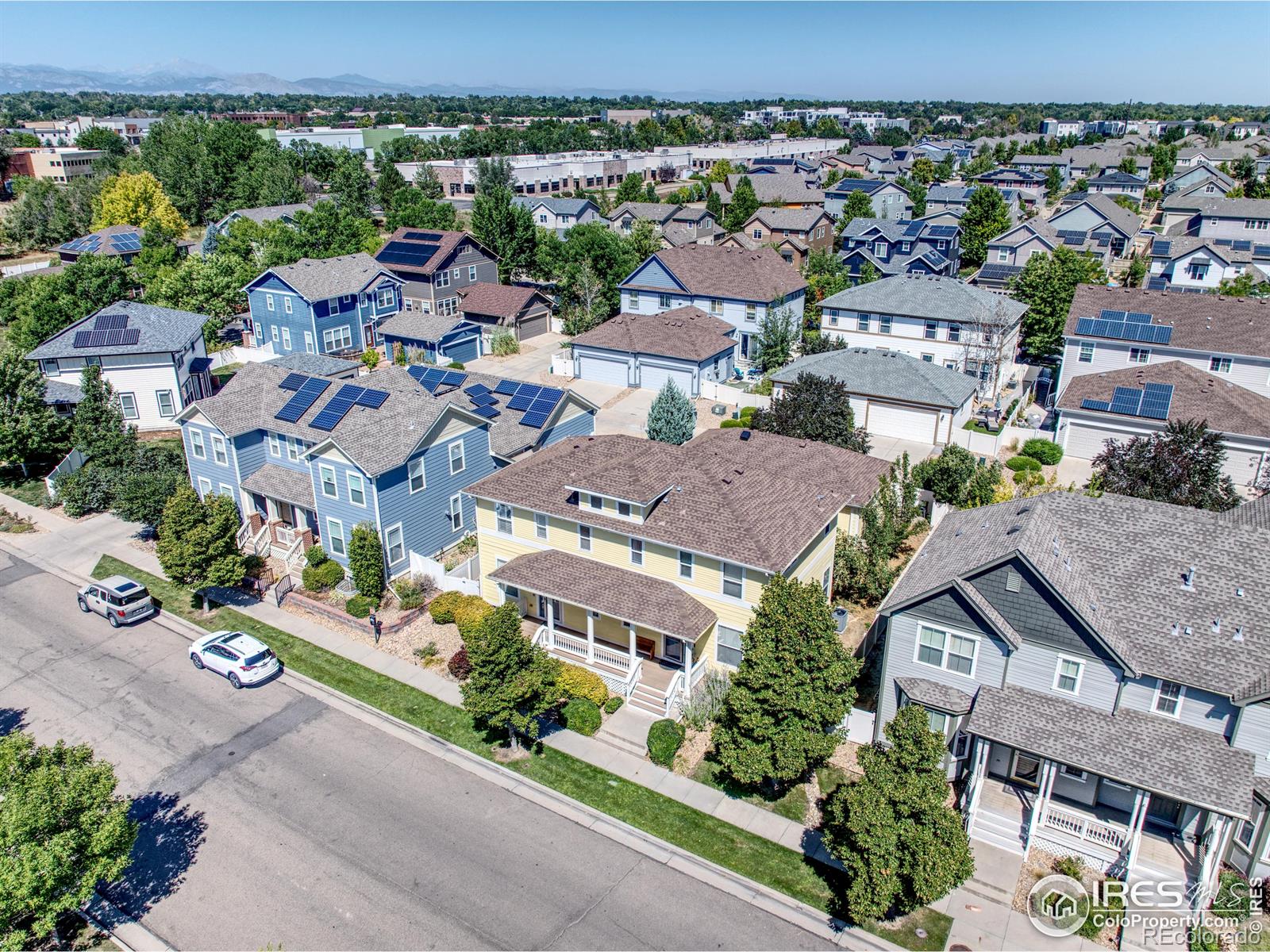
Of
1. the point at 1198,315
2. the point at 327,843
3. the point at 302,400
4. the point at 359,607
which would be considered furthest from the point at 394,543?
the point at 1198,315

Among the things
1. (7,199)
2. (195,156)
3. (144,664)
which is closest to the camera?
(144,664)

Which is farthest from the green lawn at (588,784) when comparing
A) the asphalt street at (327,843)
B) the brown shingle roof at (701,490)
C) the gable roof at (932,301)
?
the gable roof at (932,301)

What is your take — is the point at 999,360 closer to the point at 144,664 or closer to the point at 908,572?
the point at 908,572

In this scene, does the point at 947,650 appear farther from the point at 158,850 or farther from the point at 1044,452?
the point at 1044,452

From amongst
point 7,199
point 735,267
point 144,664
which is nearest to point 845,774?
point 144,664

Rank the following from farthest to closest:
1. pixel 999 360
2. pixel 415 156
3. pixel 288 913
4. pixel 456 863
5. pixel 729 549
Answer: pixel 415 156
pixel 999 360
pixel 729 549
pixel 456 863
pixel 288 913

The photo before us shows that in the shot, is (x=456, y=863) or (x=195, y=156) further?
(x=195, y=156)

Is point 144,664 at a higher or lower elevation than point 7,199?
lower
